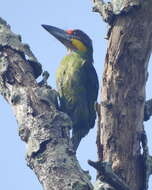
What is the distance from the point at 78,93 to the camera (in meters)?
6.06

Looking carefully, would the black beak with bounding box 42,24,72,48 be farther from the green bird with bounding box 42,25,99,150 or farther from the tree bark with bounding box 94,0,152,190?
Result: the tree bark with bounding box 94,0,152,190

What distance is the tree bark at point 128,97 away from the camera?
316 cm

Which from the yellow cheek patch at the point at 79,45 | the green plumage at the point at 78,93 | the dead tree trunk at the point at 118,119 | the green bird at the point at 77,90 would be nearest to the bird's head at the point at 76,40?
the yellow cheek patch at the point at 79,45

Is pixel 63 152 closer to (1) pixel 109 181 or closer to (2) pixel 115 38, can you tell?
(1) pixel 109 181

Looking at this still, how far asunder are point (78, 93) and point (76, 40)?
801 mm

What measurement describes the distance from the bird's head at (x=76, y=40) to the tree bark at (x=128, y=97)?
3.17 metres

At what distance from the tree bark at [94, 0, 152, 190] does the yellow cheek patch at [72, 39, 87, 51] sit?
331cm

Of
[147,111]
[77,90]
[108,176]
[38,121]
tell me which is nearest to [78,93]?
[77,90]

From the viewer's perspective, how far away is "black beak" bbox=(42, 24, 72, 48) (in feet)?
19.5

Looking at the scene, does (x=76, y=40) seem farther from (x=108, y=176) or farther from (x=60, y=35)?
(x=108, y=176)

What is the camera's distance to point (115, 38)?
326cm

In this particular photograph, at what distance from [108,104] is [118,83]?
0.13m

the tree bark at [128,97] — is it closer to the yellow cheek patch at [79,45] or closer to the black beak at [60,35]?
the black beak at [60,35]

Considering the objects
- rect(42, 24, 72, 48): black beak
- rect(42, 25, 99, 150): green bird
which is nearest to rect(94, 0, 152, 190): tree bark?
rect(42, 25, 99, 150): green bird
